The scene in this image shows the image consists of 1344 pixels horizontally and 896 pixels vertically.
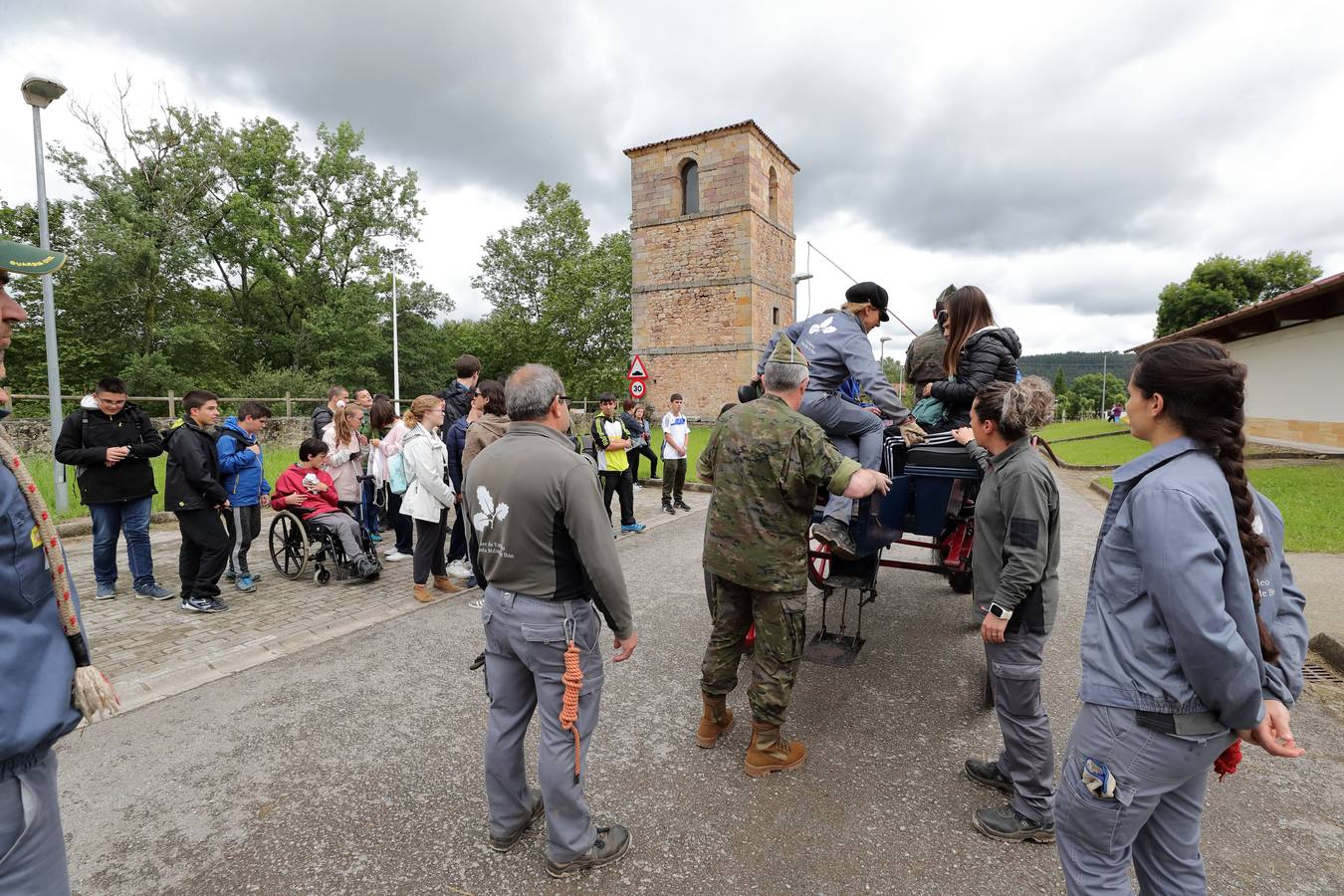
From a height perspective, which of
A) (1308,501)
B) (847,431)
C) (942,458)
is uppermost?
(847,431)

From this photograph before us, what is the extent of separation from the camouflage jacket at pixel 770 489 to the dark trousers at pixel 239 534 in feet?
17.9

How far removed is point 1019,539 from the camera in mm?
2721

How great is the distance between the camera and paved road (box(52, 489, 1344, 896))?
253 cm

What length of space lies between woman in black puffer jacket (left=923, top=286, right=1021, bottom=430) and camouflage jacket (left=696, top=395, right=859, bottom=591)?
1194 mm

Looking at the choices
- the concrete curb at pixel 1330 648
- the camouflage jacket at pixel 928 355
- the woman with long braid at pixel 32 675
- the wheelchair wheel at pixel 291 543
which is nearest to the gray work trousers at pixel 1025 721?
Result: the camouflage jacket at pixel 928 355

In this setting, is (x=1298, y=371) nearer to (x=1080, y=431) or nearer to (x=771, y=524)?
(x=771, y=524)

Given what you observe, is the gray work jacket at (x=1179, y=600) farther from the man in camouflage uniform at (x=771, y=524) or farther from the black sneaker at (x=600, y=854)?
the black sneaker at (x=600, y=854)

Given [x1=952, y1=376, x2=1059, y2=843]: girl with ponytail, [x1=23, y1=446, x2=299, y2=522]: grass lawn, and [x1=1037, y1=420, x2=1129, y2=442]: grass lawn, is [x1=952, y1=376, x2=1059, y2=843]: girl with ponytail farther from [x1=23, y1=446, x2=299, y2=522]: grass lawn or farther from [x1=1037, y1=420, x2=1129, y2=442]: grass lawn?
[x1=1037, y1=420, x2=1129, y2=442]: grass lawn

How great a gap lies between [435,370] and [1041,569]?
135 feet

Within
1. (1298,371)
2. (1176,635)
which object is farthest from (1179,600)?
(1298,371)

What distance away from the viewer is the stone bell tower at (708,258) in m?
28.3

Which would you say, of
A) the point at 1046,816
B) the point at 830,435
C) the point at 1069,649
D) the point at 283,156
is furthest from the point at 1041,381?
the point at 283,156

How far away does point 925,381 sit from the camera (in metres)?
4.60

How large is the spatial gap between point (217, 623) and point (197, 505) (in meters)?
1.07
